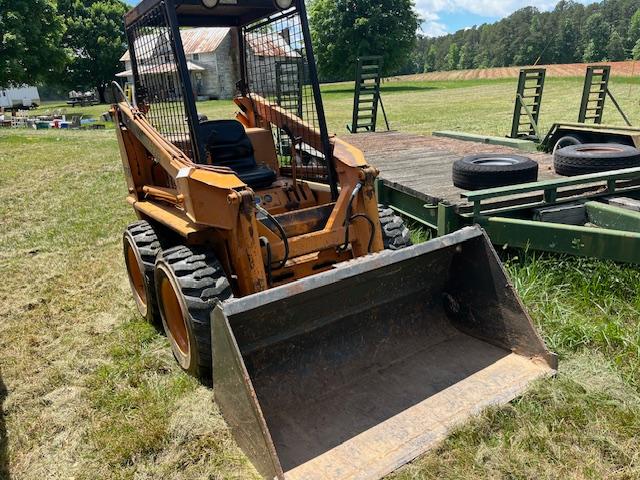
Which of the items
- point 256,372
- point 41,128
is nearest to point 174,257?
point 256,372

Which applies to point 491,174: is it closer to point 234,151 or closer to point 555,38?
point 234,151

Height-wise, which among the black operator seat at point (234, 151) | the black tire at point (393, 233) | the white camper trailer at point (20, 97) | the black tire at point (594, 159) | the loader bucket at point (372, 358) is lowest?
the white camper trailer at point (20, 97)

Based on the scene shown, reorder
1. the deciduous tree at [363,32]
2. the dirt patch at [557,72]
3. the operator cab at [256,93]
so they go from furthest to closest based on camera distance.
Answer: the deciduous tree at [363,32] → the dirt patch at [557,72] → the operator cab at [256,93]

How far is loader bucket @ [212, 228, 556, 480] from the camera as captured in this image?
2.67m

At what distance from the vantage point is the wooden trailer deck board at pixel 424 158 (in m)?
5.35

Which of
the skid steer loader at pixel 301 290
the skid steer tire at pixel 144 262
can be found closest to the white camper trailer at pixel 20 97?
the skid steer tire at pixel 144 262

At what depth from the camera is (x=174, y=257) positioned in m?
3.40

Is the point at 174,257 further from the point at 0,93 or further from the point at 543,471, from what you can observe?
the point at 0,93

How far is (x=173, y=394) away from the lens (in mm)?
3369

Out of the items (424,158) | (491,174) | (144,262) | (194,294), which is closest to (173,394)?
(194,294)

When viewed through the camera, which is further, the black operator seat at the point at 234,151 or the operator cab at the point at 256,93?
the black operator seat at the point at 234,151

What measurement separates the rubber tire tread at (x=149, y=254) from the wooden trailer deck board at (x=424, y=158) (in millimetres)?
2396

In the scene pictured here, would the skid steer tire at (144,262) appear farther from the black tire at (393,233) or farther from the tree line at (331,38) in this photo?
the tree line at (331,38)

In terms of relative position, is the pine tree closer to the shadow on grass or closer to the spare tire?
the spare tire
